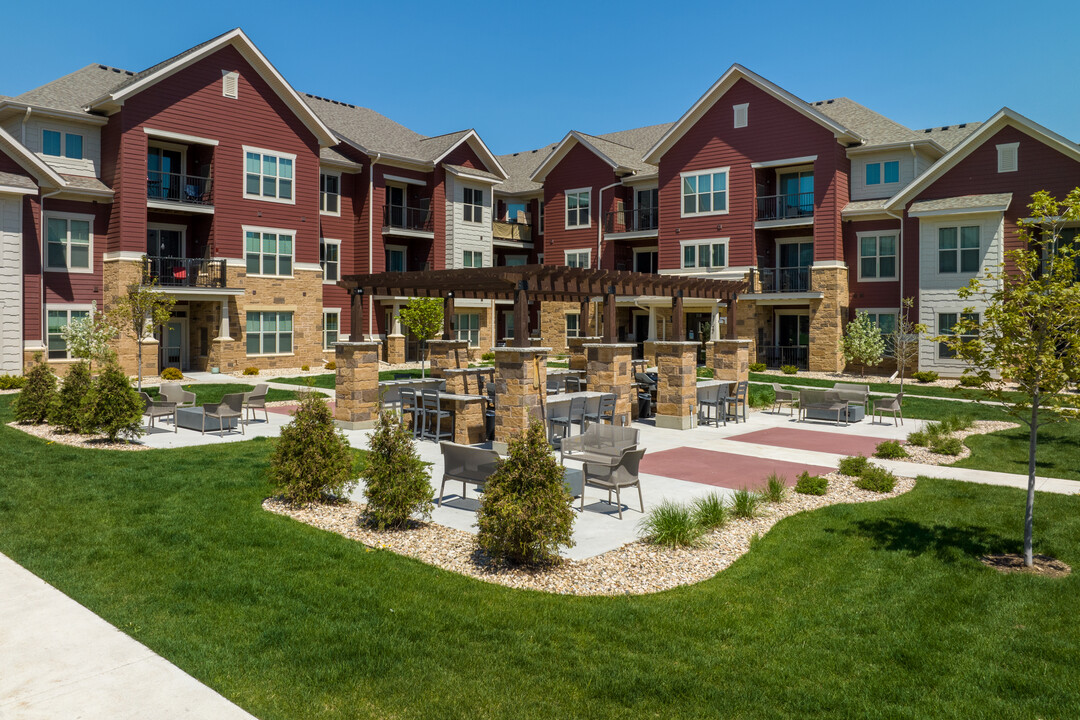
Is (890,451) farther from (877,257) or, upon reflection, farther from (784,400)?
(877,257)

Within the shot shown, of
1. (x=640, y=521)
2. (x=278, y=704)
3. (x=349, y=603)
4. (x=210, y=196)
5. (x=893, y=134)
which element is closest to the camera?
(x=278, y=704)

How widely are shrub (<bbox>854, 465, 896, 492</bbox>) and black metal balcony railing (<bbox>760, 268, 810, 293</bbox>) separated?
24622 mm

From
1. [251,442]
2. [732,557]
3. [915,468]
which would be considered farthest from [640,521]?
[251,442]

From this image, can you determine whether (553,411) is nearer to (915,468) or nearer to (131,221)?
(915,468)

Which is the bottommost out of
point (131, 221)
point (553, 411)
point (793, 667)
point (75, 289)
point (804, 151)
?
point (793, 667)

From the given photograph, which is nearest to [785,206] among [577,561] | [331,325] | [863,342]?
[863,342]

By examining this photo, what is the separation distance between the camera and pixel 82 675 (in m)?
5.25

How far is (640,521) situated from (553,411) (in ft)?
18.4

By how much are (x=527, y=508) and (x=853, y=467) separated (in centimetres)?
729

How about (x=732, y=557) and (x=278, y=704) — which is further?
(x=732, y=557)

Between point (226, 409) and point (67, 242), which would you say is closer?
point (226, 409)

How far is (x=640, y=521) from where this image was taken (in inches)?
375

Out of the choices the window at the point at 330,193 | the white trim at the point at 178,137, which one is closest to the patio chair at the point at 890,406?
the white trim at the point at 178,137

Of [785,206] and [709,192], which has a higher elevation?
[709,192]
